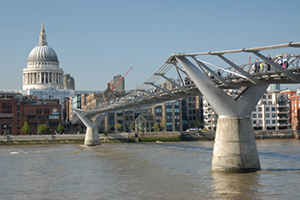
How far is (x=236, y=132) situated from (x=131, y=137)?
212 feet

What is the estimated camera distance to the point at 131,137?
325ft

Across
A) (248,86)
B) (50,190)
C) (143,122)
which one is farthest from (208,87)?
(143,122)

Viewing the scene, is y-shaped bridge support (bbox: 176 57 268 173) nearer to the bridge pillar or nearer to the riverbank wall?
the bridge pillar

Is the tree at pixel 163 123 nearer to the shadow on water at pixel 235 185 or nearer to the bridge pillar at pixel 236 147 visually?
the shadow on water at pixel 235 185

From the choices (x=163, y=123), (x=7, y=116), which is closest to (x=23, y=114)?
(x=7, y=116)

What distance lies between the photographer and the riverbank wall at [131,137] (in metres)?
95.4

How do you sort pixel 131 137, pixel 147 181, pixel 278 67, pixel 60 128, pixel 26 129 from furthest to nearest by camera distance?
pixel 60 128
pixel 26 129
pixel 131 137
pixel 147 181
pixel 278 67

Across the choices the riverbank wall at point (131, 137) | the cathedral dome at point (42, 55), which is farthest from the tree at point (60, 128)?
the cathedral dome at point (42, 55)

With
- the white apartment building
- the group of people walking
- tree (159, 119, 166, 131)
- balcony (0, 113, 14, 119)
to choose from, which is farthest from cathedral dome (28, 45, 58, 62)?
the group of people walking

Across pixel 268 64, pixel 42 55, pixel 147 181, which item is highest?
pixel 42 55

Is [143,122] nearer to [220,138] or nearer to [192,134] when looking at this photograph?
[192,134]

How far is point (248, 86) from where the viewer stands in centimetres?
3478

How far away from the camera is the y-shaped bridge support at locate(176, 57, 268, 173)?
115ft

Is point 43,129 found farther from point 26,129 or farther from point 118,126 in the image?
point 118,126
